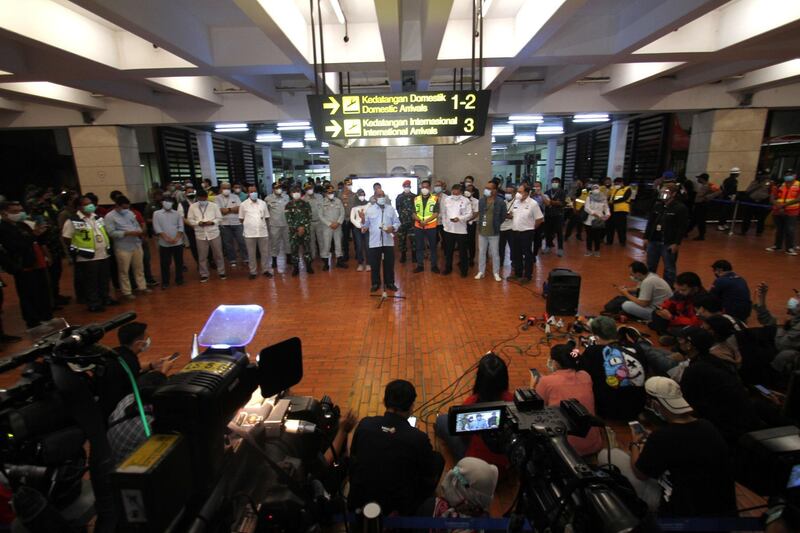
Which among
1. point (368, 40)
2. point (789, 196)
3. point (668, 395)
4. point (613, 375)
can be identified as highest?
point (368, 40)

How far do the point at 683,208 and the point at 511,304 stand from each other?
3.07m

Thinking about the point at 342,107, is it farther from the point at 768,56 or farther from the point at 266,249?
the point at 768,56

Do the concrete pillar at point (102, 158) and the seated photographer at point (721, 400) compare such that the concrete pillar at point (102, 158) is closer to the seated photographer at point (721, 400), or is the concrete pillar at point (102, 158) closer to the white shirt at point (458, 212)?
the white shirt at point (458, 212)

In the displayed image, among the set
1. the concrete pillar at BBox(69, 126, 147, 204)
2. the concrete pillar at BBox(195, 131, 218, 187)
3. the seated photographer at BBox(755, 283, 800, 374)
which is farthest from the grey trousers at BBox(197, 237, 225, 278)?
the seated photographer at BBox(755, 283, 800, 374)

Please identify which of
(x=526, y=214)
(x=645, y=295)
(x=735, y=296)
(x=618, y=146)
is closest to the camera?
(x=735, y=296)

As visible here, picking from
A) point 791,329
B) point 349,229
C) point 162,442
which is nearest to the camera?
point 162,442

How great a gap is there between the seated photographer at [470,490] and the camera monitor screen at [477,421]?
236 mm

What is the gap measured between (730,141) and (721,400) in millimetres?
12642

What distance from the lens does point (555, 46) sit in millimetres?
6301

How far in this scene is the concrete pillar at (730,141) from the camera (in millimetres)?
11336

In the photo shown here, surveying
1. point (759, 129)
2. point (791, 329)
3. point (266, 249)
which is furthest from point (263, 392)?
point (759, 129)

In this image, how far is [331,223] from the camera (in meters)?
8.41

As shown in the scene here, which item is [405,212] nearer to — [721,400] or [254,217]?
[254,217]

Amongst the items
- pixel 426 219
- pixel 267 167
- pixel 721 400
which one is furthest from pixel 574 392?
pixel 267 167
